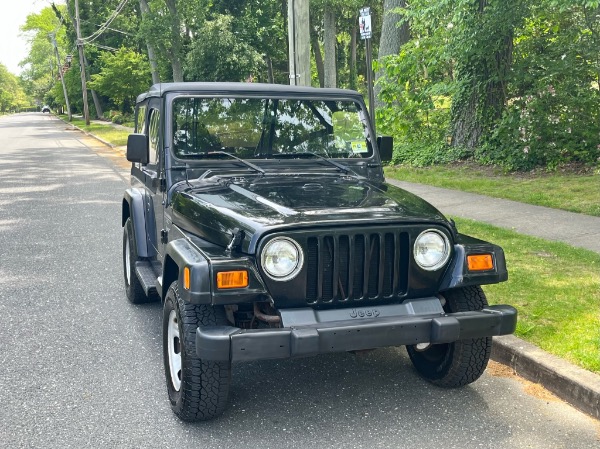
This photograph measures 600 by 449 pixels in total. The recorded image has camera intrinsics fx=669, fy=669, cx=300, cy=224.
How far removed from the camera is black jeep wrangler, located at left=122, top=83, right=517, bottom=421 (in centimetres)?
331

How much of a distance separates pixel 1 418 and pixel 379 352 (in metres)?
2.45

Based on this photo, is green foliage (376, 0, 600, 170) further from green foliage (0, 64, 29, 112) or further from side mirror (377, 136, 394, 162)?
green foliage (0, 64, 29, 112)

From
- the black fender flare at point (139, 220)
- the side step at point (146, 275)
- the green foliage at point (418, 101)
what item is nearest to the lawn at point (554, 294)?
the side step at point (146, 275)

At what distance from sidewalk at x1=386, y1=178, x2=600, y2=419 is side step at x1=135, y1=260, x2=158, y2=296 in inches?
96.5

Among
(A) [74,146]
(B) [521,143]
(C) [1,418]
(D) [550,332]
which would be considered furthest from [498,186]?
(A) [74,146]

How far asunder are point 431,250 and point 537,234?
185 inches

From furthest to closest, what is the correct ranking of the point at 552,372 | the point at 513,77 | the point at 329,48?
the point at 329,48
the point at 513,77
the point at 552,372

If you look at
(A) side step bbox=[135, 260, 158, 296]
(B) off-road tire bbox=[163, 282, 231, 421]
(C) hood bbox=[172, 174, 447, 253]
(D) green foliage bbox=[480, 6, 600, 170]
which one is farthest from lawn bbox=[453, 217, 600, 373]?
(D) green foliage bbox=[480, 6, 600, 170]

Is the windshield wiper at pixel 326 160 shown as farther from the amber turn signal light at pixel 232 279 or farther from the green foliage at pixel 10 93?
the green foliage at pixel 10 93

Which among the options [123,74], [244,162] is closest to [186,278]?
[244,162]

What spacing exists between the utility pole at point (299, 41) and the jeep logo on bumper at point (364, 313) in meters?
8.42

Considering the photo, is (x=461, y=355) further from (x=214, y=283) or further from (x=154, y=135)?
(x=154, y=135)

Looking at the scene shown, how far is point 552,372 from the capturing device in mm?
4039

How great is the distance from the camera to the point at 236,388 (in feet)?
13.6
